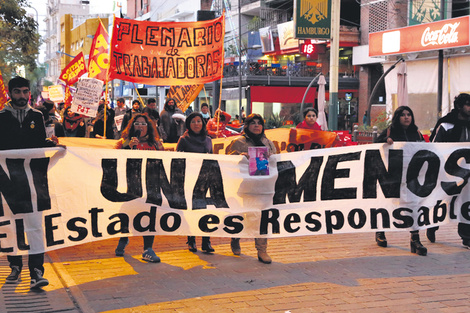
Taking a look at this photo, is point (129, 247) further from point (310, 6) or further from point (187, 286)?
point (310, 6)

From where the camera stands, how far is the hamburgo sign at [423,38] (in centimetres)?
2312

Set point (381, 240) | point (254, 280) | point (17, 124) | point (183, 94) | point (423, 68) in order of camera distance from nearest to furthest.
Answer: point (17, 124)
point (254, 280)
point (381, 240)
point (183, 94)
point (423, 68)

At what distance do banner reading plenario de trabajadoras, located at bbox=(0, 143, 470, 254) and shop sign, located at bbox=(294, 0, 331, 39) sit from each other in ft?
31.7

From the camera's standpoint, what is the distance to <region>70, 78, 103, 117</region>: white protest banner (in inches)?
527

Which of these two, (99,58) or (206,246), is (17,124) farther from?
(99,58)

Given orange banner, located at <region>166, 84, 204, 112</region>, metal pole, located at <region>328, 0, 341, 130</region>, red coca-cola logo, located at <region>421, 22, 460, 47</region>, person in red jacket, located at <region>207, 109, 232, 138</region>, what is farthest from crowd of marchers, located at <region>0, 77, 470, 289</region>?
red coca-cola logo, located at <region>421, 22, 460, 47</region>

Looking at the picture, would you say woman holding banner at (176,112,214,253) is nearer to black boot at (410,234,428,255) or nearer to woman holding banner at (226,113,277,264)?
woman holding banner at (226,113,277,264)

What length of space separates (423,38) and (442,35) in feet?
3.14

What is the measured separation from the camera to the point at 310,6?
16.7 m

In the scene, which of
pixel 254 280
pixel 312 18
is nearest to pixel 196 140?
pixel 254 280

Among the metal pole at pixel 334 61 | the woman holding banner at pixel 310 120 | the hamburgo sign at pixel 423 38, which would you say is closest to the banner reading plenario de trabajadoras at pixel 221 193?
the woman holding banner at pixel 310 120

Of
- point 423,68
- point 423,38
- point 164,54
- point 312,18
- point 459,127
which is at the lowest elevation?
point 459,127

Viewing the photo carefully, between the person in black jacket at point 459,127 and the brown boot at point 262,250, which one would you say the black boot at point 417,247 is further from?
the brown boot at point 262,250

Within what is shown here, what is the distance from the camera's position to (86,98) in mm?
13492
